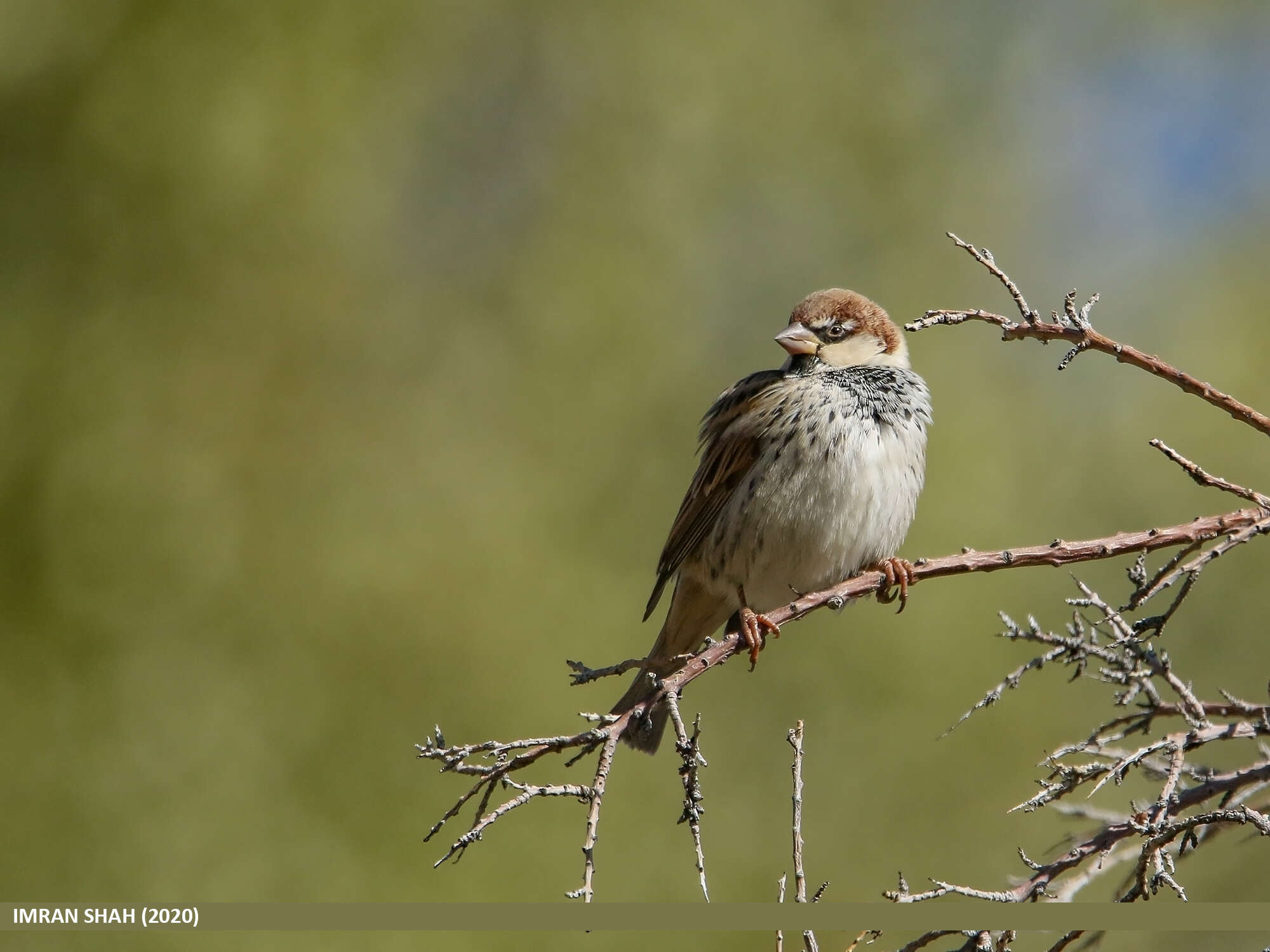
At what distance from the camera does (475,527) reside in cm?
877

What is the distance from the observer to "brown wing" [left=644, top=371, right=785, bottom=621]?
13.9ft

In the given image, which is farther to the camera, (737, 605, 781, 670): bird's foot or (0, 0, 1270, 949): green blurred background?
(0, 0, 1270, 949): green blurred background

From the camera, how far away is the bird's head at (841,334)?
4375 millimetres

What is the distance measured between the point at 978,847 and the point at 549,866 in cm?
241

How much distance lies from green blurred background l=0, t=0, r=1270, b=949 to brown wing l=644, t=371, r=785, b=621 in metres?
2.59

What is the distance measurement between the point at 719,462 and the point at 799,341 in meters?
0.49

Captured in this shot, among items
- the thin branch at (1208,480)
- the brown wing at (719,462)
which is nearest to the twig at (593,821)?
the thin branch at (1208,480)

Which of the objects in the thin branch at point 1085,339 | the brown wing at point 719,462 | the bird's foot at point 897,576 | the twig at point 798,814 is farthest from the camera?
the brown wing at point 719,462

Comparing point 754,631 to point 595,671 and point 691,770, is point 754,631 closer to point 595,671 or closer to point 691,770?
point 595,671

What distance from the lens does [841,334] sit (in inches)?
175

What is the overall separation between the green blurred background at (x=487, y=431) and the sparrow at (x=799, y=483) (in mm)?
2471

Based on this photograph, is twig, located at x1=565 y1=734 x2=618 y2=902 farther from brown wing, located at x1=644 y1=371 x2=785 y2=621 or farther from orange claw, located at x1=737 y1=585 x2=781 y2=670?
brown wing, located at x1=644 y1=371 x2=785 y2=621

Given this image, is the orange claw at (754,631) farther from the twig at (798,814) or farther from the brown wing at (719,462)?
the twig at (798,814)

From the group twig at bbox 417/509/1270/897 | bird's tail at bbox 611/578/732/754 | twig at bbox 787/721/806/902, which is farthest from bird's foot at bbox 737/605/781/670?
twig at bbox 787/721/806/902
